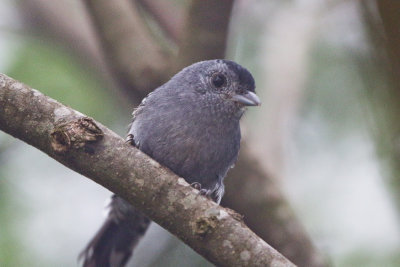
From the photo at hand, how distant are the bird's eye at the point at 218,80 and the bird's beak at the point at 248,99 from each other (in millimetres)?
142

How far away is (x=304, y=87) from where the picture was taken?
715 cm

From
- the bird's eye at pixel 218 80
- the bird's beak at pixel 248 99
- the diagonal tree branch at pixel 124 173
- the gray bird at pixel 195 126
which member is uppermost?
the bird's eye at pixel 218 80

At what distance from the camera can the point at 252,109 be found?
329 inches

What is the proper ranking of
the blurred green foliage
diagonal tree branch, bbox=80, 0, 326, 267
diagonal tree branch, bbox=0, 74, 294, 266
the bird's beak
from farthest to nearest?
the blurred green foliage → diagonal tree branch, bbox=80, 0, 326, 267 → the bird's beak → diagonal tree branch, bbox=0, 74, 294, 266

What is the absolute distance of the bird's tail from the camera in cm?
471

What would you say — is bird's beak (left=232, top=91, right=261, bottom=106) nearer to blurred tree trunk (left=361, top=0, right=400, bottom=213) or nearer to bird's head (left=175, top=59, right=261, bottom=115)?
bird's head (left=175, top=59, right=261, bottom=115)

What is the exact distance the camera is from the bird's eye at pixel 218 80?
14.7 feet

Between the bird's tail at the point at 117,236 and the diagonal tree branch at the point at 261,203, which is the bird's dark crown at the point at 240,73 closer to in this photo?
the diagonal tree branch at the point at 261,203

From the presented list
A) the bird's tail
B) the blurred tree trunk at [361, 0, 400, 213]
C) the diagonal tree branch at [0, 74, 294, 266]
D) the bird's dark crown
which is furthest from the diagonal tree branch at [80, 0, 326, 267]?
the blurred tree trunk at [361, 0, 400, 213]

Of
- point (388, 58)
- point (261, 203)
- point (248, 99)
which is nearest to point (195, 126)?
point (248, 99)

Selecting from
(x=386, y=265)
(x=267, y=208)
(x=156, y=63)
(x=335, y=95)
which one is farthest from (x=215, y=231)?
(x=335, y=95)

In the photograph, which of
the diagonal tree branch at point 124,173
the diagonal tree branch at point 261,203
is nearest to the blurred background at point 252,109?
the diagonal tree branch at point 261,203

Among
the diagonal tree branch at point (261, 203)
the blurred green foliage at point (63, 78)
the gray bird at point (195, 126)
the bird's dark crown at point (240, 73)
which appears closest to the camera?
the gray bird at point (195, 126)

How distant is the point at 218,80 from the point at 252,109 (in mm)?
3935
